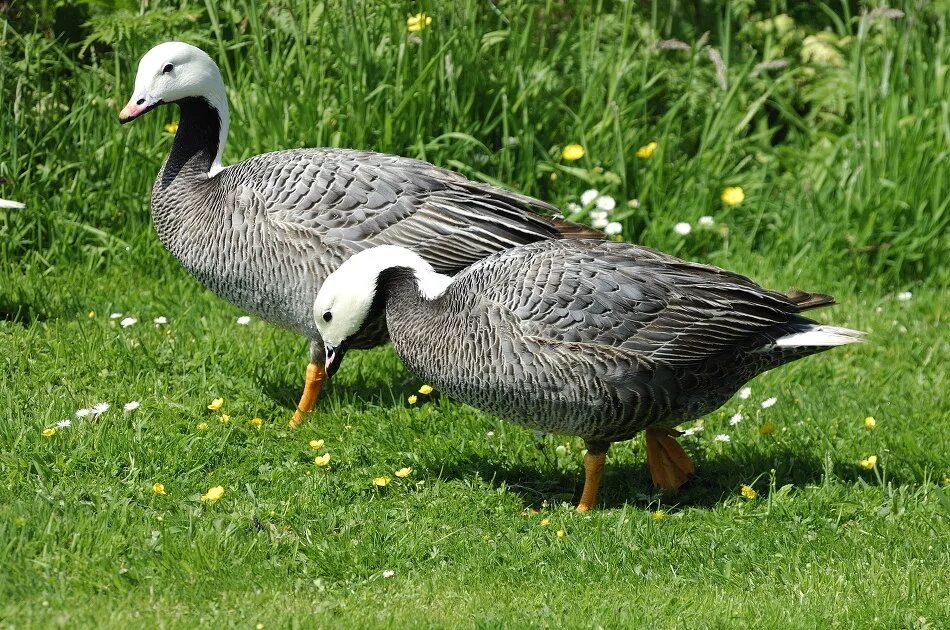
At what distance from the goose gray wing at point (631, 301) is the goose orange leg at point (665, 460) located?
1.72 ft

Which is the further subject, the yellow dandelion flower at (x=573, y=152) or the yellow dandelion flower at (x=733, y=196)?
the yellow dandelion flower at (x=733, y=196)

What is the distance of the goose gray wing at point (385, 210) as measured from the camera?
562 centimetres

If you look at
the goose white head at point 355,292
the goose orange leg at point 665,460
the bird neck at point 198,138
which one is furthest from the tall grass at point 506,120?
the goose orange leg at point 665,460

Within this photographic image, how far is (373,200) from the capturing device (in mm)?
5707

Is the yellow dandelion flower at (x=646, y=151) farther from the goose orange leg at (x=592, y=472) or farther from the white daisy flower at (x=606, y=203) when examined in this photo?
the goose orange leg at (x=592, y=472)

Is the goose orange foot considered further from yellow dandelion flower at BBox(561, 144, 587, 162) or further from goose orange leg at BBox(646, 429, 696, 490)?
yellow dandelion flower at BBox(561, 144, 587, 162)

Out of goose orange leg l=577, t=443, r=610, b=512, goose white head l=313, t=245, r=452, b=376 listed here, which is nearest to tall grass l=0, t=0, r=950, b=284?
goose white head l=313, t=245, r=452, b=376

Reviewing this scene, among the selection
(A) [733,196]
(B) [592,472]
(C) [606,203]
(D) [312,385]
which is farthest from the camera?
(A) [733,196]

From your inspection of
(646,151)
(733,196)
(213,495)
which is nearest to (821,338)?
(213,495)

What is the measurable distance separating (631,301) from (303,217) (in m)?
1.69

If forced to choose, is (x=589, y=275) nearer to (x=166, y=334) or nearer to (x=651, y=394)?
(x=651, y=394)

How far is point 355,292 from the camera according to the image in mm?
5055

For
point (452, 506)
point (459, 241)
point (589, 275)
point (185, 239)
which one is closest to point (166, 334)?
point (185, 239)

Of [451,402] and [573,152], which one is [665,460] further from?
[573,152]
